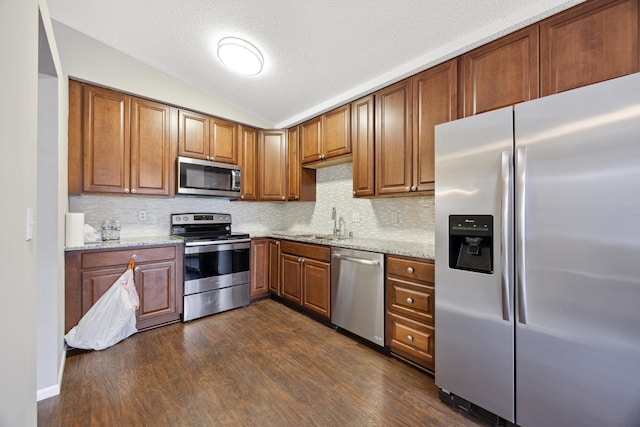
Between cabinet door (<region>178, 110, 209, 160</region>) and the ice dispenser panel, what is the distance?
283 cm

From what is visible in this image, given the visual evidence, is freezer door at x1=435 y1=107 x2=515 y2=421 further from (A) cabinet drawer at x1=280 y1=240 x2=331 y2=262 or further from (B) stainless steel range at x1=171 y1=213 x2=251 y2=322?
(B) stainless steel range at x1=171 y1=213 x2=251 y2=322

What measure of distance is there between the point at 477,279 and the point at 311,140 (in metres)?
2.48

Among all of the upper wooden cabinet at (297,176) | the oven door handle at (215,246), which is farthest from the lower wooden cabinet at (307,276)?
the upper wooden cabinet at (297,176)

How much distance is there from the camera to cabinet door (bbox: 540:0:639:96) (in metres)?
1.39

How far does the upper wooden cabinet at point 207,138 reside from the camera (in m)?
3.10

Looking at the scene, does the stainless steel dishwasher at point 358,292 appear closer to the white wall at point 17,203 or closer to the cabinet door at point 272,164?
the cabinet door at point 272,164

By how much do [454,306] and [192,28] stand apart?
3.01 meters

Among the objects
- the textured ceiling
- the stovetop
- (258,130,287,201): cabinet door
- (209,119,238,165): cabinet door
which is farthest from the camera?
(258,130,287,201): cabinet door

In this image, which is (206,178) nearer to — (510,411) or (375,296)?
(375,296)

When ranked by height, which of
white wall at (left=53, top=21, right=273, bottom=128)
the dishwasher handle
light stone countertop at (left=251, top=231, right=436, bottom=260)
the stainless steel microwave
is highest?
white wall at (left=53, top=21, right=273, bottom=128)

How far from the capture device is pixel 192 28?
7.75 ft

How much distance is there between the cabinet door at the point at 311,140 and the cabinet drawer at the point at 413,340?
6.64 feet

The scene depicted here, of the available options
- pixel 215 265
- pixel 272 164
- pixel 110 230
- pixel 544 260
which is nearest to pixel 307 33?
pixel 272 164

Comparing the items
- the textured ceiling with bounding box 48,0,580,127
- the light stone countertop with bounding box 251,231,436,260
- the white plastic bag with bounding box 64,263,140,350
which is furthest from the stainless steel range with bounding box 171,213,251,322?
the textured ceiling with bounding box 48,0,580,127
